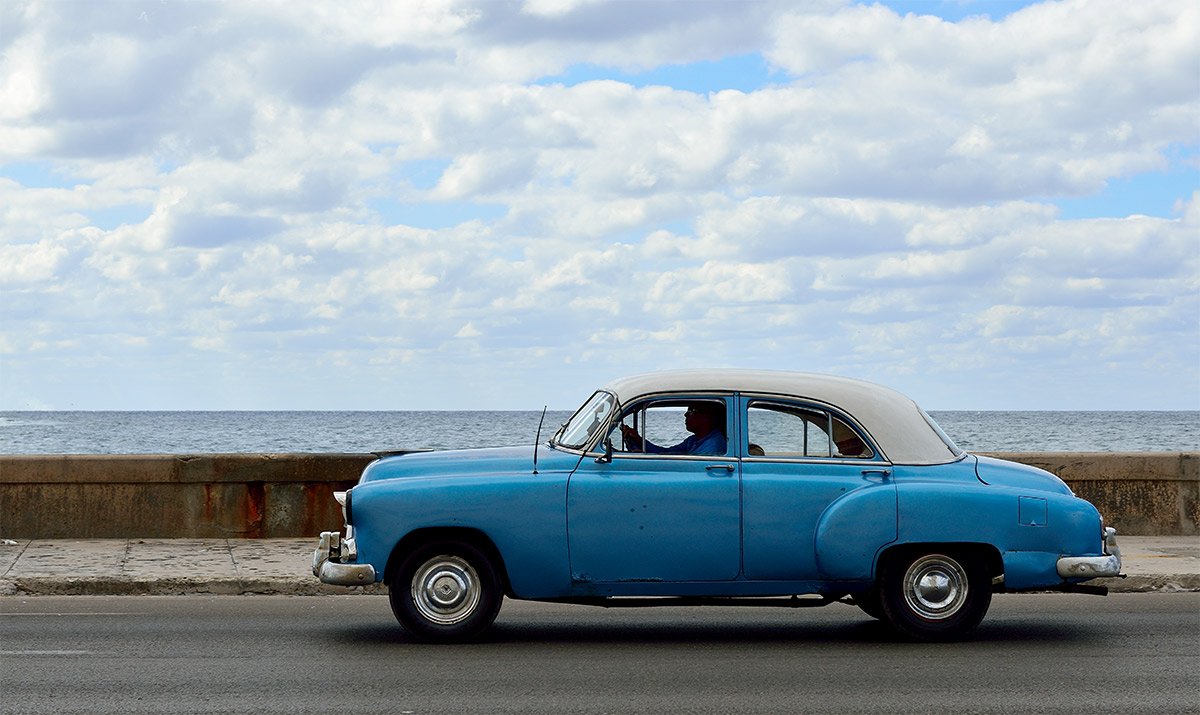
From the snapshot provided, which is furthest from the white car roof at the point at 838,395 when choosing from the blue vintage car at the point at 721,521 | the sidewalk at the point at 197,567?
the sidewalk at the point at 197,567

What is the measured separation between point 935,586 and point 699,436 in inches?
68.1

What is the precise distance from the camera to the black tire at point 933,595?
9.54 metres

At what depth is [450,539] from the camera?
9547 millimetres

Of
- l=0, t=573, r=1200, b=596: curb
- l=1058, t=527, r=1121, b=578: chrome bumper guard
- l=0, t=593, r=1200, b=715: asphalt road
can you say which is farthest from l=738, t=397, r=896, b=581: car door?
l=0, t=573, r=1200, b=596: curb

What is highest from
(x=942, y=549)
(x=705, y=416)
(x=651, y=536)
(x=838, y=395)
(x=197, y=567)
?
(x=838, y=395)

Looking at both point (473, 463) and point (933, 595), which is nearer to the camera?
point (933, 595)

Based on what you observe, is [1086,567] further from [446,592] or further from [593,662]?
[446,592]

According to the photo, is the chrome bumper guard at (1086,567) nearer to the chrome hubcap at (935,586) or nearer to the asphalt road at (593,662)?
the asphalt road at (593,662)

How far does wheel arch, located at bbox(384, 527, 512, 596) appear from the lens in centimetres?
953

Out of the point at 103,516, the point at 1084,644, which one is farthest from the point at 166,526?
the point at 1084,644

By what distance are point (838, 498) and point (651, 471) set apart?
116cm

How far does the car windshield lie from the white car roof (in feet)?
0.32

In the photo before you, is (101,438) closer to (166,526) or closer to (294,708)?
(166,526)

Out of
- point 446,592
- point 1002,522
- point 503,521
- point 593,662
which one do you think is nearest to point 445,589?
point 446,592
